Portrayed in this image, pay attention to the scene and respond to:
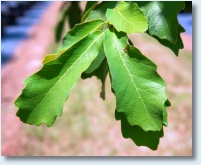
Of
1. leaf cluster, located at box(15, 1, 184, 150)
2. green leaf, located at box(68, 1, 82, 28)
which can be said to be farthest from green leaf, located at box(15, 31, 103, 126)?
green leaf, located at box(68, 1, 82, 28)

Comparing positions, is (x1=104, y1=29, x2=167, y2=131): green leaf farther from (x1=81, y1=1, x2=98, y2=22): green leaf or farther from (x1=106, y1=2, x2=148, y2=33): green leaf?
(x1=81, y1=1, x2=98, y2=22): green leaf

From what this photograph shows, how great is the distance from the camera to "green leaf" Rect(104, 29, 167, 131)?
1.86 feet

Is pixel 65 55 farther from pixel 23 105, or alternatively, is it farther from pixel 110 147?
pixel 110 147

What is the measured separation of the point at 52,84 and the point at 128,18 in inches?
6.3

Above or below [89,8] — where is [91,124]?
below

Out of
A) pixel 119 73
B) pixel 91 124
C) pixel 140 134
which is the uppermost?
pixel 119 73

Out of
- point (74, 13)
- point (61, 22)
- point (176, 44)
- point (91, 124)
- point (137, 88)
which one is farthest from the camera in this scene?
point (91, 124)

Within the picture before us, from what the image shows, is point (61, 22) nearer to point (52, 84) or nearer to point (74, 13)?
point (74, 13)

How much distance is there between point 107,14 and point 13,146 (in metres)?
3.10

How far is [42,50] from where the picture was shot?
23.6 ft

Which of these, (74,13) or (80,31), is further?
(74,13)

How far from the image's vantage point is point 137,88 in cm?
57

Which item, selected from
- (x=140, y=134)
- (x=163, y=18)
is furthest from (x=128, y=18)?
(x=140, y=134)

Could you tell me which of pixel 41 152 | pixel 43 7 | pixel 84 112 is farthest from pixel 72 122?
pixel 43 7
